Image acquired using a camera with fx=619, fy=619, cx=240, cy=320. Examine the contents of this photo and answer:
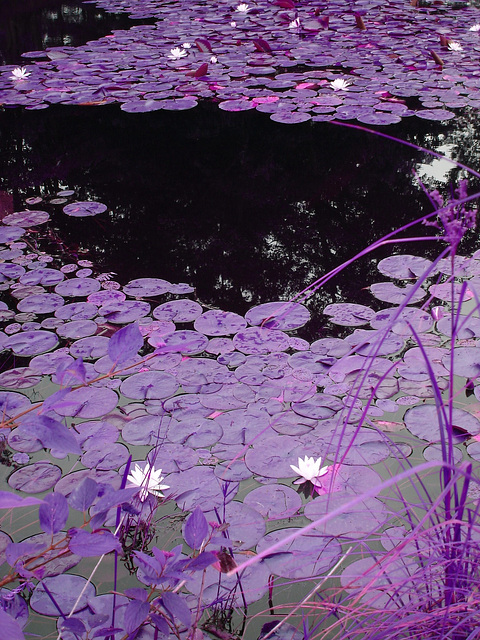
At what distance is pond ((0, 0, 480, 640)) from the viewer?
100cm

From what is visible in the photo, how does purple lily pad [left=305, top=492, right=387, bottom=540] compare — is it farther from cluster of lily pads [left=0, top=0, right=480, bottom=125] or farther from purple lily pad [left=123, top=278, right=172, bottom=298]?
cluster of lily pads [left=0, top=0, right=480, bottom=125]

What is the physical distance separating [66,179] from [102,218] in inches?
20.1

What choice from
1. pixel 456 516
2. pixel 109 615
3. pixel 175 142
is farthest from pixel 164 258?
pixel 456 516

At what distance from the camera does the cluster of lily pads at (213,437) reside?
979 mm

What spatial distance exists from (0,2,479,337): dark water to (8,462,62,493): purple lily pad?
90 cm

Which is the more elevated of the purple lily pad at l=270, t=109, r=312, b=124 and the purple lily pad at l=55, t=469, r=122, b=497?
the purple lily pad at l=270, t=109, r=312, b=124

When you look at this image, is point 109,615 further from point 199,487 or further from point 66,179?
point 66,179

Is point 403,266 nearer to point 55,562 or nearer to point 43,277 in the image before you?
point 43,277

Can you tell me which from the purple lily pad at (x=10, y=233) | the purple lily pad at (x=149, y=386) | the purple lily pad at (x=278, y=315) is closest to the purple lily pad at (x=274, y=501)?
the purple lily pad at (x=149, y=386)

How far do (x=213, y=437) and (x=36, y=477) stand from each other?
1.42 feet

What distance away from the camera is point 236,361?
1.86m

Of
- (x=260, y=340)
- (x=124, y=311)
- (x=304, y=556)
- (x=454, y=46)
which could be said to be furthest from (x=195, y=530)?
(x=454, y=46)

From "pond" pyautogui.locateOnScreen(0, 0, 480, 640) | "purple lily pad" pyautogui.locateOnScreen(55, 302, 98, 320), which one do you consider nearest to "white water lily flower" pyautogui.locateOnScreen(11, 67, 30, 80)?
"pond" pyautogui.locateOnScreen(0, 0, 480, 640)

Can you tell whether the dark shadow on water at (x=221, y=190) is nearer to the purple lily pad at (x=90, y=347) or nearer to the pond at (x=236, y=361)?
the pond at (x=236, y=361)
